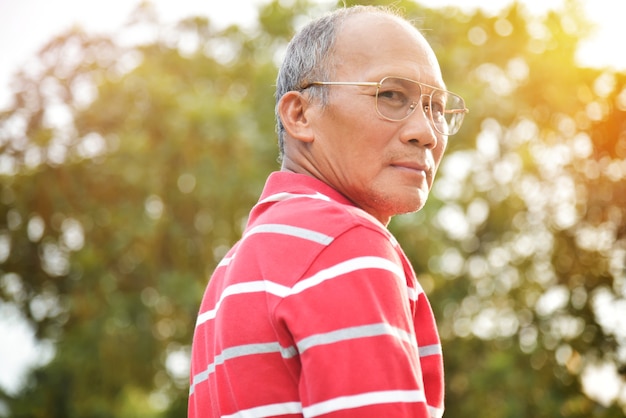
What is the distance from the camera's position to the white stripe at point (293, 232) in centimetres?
112

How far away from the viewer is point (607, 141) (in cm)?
1251

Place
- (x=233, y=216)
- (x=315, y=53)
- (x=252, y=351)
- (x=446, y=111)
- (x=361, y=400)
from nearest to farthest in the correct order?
(x=361, y=400)
(x=252, y=351)
(x=315, y=53)
(x=446, y=111)
(x=233, y=216)

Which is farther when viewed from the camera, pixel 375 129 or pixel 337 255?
pixel 375 129

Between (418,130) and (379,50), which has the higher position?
(379,50)

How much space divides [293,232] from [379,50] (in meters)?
0.40

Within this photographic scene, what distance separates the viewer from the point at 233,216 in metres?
11.4

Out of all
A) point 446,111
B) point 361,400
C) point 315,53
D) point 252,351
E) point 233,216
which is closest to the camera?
point 361,400

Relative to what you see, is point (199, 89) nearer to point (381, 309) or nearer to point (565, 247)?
point (565, 247)

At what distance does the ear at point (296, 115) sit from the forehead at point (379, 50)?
3.8 inches

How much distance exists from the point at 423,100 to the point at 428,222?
10068 millimetres

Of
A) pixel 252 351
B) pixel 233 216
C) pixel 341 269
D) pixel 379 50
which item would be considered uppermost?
pixel 379 50

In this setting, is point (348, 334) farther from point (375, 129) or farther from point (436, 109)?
point (436, 109)

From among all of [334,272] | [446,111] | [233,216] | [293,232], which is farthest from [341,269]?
[233,216]

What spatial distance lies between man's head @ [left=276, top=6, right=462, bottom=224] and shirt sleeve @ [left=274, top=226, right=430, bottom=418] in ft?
1.01
